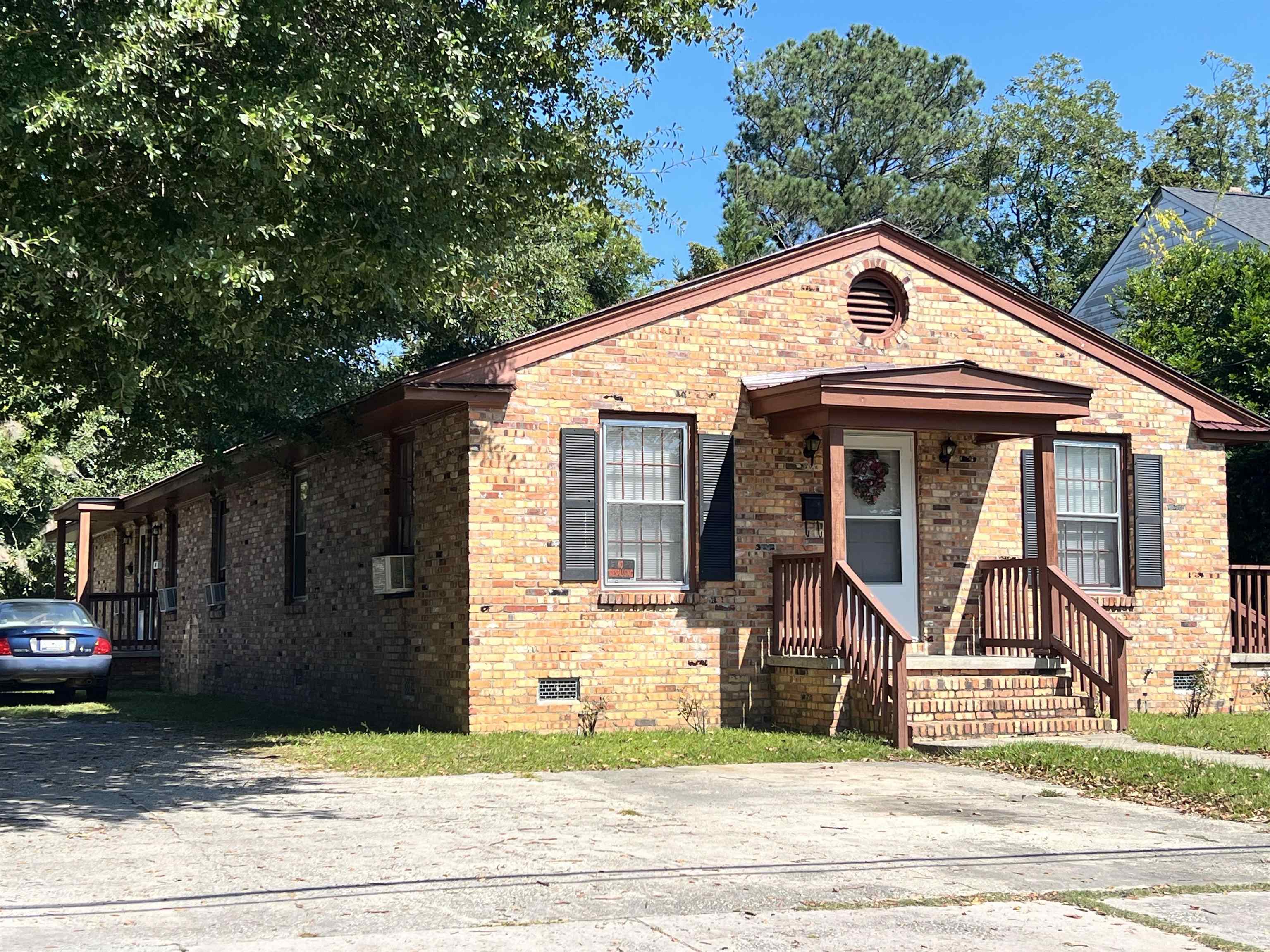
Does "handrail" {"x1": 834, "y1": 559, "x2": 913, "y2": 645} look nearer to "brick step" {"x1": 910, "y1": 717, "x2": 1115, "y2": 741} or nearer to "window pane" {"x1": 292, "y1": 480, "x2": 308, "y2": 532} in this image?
"brick step" {"x1": 910, "y1": 717, "x2": 1115, "y2": 741}

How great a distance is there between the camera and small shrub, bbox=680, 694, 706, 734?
1471 centimetres

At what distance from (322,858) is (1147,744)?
8.41 meters

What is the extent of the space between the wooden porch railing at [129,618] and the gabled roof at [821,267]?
13724mm

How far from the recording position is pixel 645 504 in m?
15.0

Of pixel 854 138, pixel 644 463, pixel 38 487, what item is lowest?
pixel 644 463

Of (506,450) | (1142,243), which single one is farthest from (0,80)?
(1142,243)

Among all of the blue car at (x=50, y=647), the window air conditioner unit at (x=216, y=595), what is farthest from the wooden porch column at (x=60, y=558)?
the blue car at (x=50, y=647)

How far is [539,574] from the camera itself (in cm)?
1441

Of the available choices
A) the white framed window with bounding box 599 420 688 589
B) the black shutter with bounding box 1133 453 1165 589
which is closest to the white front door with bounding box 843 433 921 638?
the white framed window with bounding box 599 420 688 589

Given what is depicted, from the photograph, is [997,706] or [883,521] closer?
[997,706]

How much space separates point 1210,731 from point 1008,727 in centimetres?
228

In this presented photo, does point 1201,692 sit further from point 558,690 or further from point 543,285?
point 543,285

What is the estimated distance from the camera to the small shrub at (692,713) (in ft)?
48.3

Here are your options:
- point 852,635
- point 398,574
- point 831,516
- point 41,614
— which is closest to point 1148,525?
point 831,516
